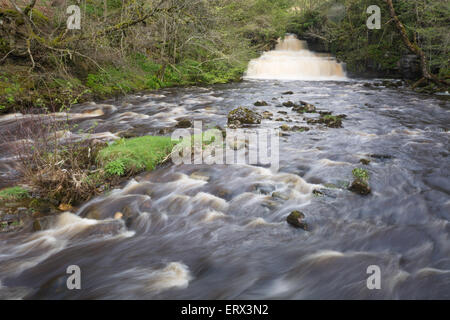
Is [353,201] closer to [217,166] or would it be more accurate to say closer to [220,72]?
[217,166]

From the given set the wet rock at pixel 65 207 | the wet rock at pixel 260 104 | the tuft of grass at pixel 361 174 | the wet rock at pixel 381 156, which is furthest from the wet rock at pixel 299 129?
the wet rock at pixel 65 207

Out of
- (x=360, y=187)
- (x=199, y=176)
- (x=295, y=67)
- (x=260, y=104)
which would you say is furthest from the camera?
(x=295, y=67)

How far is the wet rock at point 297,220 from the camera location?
13.9 ft

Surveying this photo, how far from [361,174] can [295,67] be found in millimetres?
17729

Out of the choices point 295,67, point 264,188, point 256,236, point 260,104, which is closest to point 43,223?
point 256,236

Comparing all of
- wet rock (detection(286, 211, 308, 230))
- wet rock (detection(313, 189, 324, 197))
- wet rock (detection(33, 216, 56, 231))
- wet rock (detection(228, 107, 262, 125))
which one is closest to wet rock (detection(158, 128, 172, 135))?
wet rock (detection(228, 107, 262, 125))

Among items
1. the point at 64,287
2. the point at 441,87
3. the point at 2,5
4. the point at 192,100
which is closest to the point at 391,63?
the point at 441,87

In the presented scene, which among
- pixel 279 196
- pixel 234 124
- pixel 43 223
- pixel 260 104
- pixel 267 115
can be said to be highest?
pixel 260 104

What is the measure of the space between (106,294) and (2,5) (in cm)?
1221

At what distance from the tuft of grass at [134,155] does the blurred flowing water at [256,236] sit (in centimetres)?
28

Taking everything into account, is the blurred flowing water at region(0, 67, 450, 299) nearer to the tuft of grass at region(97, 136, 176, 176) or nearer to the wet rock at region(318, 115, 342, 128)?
the tuft of grass at region(97, 136, 176, 176)

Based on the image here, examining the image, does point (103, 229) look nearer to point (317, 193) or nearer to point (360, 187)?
point (317, 193)

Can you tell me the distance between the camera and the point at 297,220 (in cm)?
429
